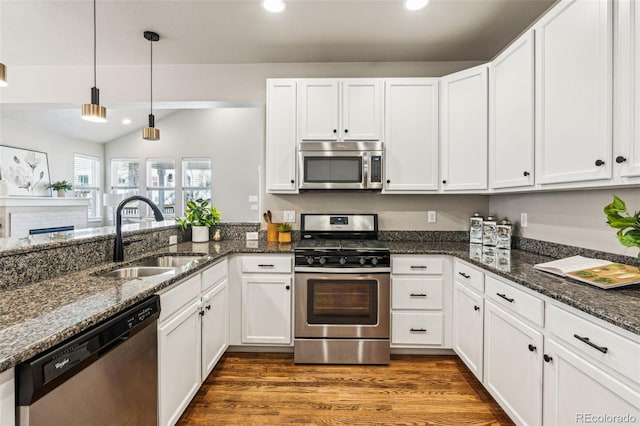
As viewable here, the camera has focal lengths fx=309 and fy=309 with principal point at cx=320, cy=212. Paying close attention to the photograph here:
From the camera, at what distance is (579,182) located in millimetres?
1613

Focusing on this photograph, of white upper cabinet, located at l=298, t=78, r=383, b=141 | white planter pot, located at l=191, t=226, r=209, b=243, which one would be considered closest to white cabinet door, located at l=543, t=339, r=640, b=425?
white upper cabinet, located at l=298, t=78, r=383, b=141

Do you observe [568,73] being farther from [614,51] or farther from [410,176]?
[410,176]

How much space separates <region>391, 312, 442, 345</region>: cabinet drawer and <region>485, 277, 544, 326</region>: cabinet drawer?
684mm

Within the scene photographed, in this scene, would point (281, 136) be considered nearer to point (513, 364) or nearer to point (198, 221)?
point (198, 221)

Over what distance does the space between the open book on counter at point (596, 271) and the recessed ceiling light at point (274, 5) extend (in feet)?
7.47

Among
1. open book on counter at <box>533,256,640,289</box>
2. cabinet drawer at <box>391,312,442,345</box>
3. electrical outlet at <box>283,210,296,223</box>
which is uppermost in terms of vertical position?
electrical outlet at <box>283,210,296,223</box>

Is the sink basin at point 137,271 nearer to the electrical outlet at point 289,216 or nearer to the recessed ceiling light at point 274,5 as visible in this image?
the electrical outlet at point 289,216

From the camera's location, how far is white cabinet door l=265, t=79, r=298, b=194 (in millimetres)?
2779

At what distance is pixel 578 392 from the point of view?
1.22m

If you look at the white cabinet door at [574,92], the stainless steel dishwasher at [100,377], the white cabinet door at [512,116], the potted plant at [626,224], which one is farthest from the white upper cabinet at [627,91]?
the stainless steel dishwasher at [100,377]

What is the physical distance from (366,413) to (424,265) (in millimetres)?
1153

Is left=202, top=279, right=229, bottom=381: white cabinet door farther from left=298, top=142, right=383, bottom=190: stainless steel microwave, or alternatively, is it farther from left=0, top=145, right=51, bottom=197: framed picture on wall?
left=0, top=145, right=51, bottom=197: framed picture on wall

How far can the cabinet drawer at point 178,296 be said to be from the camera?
5.00 ft

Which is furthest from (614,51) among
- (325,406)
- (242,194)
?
(242,194)
